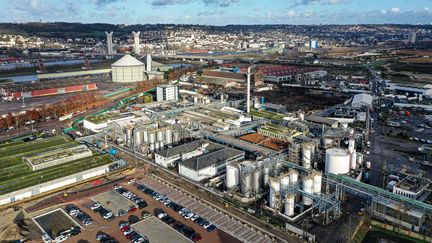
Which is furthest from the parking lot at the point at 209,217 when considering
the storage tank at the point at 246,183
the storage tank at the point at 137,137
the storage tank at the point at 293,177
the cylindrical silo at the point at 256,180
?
the storage tank at the point at 137,137

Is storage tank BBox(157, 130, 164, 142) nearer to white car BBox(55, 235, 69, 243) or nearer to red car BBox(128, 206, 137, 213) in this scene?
red car BBox(128, 206, 137, 213)

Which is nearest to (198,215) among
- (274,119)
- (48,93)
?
(274,119)

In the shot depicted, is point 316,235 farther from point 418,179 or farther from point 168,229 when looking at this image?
point 418,179

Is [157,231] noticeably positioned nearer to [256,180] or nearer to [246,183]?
[246,183]

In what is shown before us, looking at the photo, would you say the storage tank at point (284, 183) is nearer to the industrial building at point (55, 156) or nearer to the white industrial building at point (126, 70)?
the industrial building at point (55, 156)

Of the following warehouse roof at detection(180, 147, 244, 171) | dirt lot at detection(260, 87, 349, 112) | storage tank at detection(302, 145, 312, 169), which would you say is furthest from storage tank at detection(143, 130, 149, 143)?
dirt lot at detection(260, 87, 349, 112)
